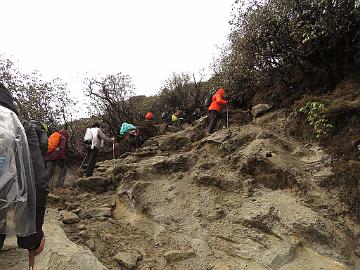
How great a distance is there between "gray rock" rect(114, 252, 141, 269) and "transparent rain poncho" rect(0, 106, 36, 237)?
3.03m

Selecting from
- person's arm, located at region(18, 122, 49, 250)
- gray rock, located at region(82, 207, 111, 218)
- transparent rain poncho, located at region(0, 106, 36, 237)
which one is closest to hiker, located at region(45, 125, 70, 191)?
gray rock, located at region(82, 207, 111, 218)

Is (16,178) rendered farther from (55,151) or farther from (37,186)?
(55,151)

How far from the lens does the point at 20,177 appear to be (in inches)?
103

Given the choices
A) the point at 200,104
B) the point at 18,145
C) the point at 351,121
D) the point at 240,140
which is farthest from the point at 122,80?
the point at 18,145

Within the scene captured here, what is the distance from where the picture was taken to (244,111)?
12.4 metres

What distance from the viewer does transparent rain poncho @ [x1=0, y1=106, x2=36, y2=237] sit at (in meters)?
2.48

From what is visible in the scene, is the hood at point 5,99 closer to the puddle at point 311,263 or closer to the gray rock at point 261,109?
the puddle at point 311,263

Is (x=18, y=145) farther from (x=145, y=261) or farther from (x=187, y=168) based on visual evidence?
(x=187, y=168)

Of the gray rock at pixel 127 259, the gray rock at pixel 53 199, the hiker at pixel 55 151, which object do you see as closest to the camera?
the gray rock at pixel 127 259

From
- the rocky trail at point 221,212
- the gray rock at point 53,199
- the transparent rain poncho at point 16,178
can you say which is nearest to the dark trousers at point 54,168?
the rocky trail at point 221,212

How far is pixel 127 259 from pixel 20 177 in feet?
11.3

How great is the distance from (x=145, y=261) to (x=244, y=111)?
790 centimetres

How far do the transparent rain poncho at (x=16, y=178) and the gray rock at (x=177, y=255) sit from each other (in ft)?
11.2

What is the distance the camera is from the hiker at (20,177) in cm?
249
